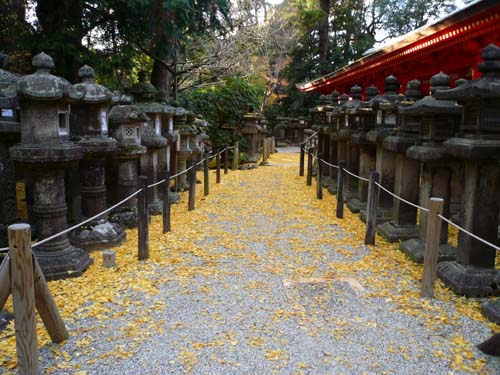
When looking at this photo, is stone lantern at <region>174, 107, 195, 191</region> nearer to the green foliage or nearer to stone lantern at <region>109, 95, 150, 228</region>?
stone lantern at <region>109, 95, 150, 228</region>

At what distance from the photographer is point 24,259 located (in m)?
2.96

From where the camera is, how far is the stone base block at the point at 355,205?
28.8 ft

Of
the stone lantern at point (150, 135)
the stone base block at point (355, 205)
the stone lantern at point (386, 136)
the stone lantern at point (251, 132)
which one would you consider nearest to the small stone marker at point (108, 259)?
the stone lantern at point (150, 135)

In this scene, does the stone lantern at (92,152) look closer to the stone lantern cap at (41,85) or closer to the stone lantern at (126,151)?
the stone lantern at (126,151)

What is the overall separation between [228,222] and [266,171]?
27.6ft

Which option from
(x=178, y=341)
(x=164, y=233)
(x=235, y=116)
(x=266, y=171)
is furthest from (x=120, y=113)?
(x=235, y=116)

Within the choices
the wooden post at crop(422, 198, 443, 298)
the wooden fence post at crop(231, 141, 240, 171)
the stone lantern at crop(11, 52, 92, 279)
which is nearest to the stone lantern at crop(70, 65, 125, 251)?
the stone lantern at crop(11, 52, 92, 279)

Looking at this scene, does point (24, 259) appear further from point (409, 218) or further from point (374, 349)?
point (409, 218)

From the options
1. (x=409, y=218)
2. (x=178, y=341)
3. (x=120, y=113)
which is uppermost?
(x=120, y=113)

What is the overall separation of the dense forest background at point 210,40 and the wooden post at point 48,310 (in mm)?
6640

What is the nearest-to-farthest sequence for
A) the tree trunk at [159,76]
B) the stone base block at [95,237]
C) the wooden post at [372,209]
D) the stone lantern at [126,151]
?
the stone base block at [95,237] → the wooden post at [372,209] → the stone lantern at [126,151] → the tree trunk at [159,76]

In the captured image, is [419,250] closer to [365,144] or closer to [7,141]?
[365,144]

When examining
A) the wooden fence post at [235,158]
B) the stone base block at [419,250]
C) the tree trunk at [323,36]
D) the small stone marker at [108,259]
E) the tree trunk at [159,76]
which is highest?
the tree trunk at [323,36]

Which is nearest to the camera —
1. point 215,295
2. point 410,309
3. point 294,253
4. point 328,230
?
point 410,309
